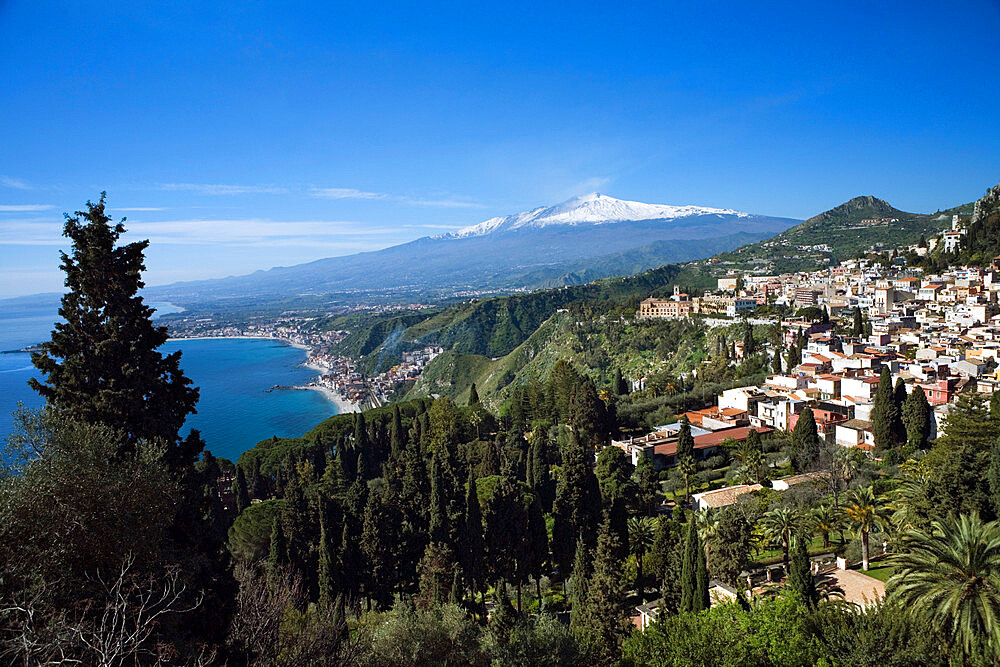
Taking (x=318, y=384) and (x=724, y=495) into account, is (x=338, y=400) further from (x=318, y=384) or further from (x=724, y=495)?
(x=724, y=495)

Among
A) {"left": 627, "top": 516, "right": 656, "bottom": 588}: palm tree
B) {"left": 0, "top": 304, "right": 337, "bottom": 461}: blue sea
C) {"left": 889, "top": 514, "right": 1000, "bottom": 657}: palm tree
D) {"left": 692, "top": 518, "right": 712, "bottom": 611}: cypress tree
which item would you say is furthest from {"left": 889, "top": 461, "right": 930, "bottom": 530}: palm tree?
{"left": 0, "top": 304, "right": 337, "bottom": 461}: blue sea

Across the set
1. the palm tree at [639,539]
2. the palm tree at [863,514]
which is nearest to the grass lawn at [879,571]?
the palm tree at [863,514]

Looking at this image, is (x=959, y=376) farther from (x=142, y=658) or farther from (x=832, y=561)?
(x=142, y=658)

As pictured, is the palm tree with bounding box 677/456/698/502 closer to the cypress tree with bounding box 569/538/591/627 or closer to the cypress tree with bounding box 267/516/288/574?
the cypress tree with bounding box 569/538/591/627

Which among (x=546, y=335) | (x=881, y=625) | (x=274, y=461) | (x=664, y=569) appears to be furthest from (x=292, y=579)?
(x=546, y=335)

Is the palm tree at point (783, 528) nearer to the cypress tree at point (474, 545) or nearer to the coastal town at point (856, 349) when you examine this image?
the cypress tree at point (474, 545)

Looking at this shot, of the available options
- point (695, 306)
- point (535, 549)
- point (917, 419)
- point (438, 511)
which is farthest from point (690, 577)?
point (695, 306)
